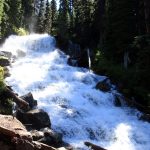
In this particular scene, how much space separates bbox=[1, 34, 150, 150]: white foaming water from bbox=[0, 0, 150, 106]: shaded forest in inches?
88.6

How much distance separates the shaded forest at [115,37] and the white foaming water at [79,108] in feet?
7.38

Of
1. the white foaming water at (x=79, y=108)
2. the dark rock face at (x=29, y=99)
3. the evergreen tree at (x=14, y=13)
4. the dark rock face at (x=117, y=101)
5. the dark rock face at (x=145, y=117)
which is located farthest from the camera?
the evergreen tree at (x=14, y=13)

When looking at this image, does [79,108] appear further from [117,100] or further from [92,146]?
[92,146]

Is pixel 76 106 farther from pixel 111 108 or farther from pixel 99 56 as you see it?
pixel 99 56

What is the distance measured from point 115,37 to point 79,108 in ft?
49.9

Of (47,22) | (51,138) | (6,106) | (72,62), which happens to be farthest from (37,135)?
(47,22)

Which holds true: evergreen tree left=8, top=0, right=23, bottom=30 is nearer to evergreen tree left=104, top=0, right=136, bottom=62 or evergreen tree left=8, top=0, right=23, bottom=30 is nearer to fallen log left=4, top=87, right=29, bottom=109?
evergreen tree left=104, top=0, right=136, bottom=62

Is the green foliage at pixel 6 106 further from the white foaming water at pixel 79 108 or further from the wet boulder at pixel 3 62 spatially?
the wet boulder at pixel 3 62

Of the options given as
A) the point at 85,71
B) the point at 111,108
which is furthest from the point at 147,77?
the point at 85,71

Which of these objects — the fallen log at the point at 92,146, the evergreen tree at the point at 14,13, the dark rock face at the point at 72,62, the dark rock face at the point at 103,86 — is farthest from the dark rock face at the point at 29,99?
the evergreen tree at the point at 14,13

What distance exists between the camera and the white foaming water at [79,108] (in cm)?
2302

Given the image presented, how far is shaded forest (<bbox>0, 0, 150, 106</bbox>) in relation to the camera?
30.5 metres

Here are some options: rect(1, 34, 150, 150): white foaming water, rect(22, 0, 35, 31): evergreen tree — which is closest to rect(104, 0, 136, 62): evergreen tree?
rect(1, 34, 150, 150): white foaming water

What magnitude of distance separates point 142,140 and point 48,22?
70977mm
